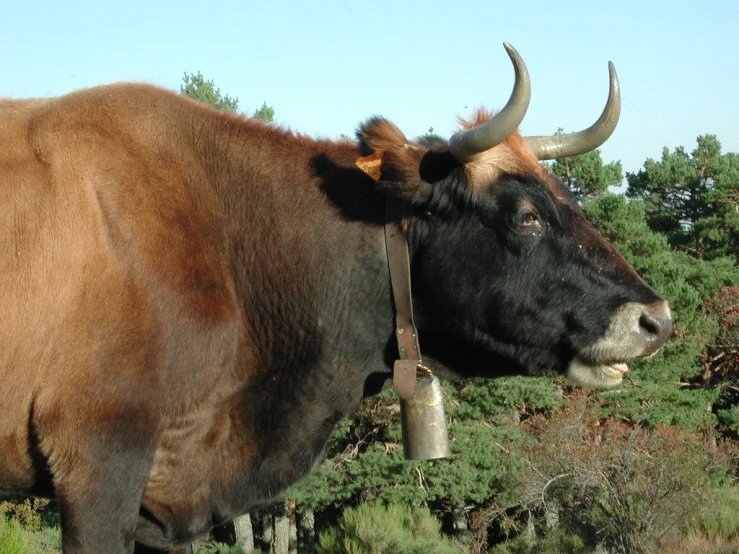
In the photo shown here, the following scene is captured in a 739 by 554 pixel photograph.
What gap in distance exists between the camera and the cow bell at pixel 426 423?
5102 mm

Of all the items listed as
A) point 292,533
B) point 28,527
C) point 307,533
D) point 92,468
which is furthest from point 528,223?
point 292,533

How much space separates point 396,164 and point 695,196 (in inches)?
1728

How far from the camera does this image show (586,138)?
17.8 feet

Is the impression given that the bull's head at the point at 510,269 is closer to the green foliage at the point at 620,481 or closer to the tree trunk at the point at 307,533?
the green foliage at the point at 620,481

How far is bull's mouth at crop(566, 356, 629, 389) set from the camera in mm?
4867

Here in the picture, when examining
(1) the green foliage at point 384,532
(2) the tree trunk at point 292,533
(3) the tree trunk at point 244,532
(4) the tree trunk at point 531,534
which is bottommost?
(2) the tree trunk at point 292,533

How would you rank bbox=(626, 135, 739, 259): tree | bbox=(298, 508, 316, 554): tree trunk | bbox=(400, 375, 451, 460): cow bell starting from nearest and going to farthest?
bbox=(400, 375, 451, 460): cow bell, bbox=(298, 508, 316, 554): tree trunk, bbox=(626, 135, 739, 259): tree

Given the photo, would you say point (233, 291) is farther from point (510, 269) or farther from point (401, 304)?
point (510, 269)

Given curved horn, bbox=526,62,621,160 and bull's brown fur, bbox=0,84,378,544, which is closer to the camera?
bull's brown fur, bbox=0,84,378,544

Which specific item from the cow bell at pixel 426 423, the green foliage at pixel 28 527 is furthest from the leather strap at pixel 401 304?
the green foliage at pixel 28 527

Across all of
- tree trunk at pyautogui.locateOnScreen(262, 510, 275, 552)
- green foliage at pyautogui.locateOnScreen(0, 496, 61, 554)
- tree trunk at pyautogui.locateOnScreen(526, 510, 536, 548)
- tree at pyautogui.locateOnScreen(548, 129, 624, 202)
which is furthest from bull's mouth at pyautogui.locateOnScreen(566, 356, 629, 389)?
tree at pyautogui.locateOnScreen(548, 129, 624, 202)

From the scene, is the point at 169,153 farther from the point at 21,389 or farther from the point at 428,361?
the point at 428,361

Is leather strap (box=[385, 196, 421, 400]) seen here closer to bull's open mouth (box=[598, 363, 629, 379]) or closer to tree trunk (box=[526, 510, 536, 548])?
bull's open mouth (box=[598, 363, 629, 379])

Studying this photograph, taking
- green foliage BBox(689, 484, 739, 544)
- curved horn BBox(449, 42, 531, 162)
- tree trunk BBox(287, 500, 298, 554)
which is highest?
curved horn BBox(449, 42, 531, 162)
